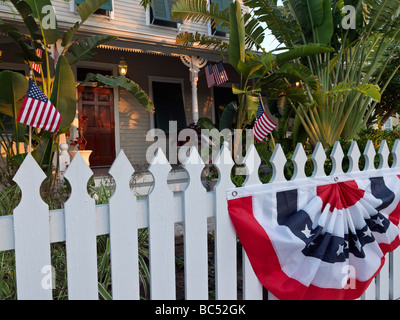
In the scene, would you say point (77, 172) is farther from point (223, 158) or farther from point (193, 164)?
point (223, 158)

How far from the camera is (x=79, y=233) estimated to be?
4.50 feet

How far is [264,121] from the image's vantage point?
3975 millimetres

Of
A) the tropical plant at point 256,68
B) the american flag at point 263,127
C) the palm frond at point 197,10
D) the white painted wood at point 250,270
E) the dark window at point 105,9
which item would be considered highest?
the dark window at point 105,9

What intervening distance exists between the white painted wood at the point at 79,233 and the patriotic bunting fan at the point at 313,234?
742 mm

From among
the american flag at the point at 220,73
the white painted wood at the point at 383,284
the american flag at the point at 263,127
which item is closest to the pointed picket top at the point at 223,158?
the white painted wood at the point at 383,284

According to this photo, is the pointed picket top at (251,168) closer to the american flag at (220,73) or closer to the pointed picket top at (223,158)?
the pointed picket top at (223,158)

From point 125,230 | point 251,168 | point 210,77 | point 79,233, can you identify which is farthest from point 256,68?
point 210,77

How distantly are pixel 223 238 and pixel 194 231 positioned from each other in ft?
0.61

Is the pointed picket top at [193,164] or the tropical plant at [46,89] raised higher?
the tropical plant at [46,89]

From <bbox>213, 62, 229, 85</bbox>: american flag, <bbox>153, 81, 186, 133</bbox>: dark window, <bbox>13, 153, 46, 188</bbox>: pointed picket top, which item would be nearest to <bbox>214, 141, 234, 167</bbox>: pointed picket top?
<bbox>13, 153, 46, 188</bbox>: pointed picket top

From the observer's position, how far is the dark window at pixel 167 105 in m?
9.58

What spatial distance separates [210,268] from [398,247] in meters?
1.55

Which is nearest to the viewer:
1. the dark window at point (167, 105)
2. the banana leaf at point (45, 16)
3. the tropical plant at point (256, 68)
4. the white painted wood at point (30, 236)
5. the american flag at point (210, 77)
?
the white painted wood at point (30, 236)

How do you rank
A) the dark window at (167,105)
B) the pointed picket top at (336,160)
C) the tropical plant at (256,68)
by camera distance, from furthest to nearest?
1. the dark window at (167,105)
2. the tropical plant at (256,68)
3. the pointed picket top at (336,160)
